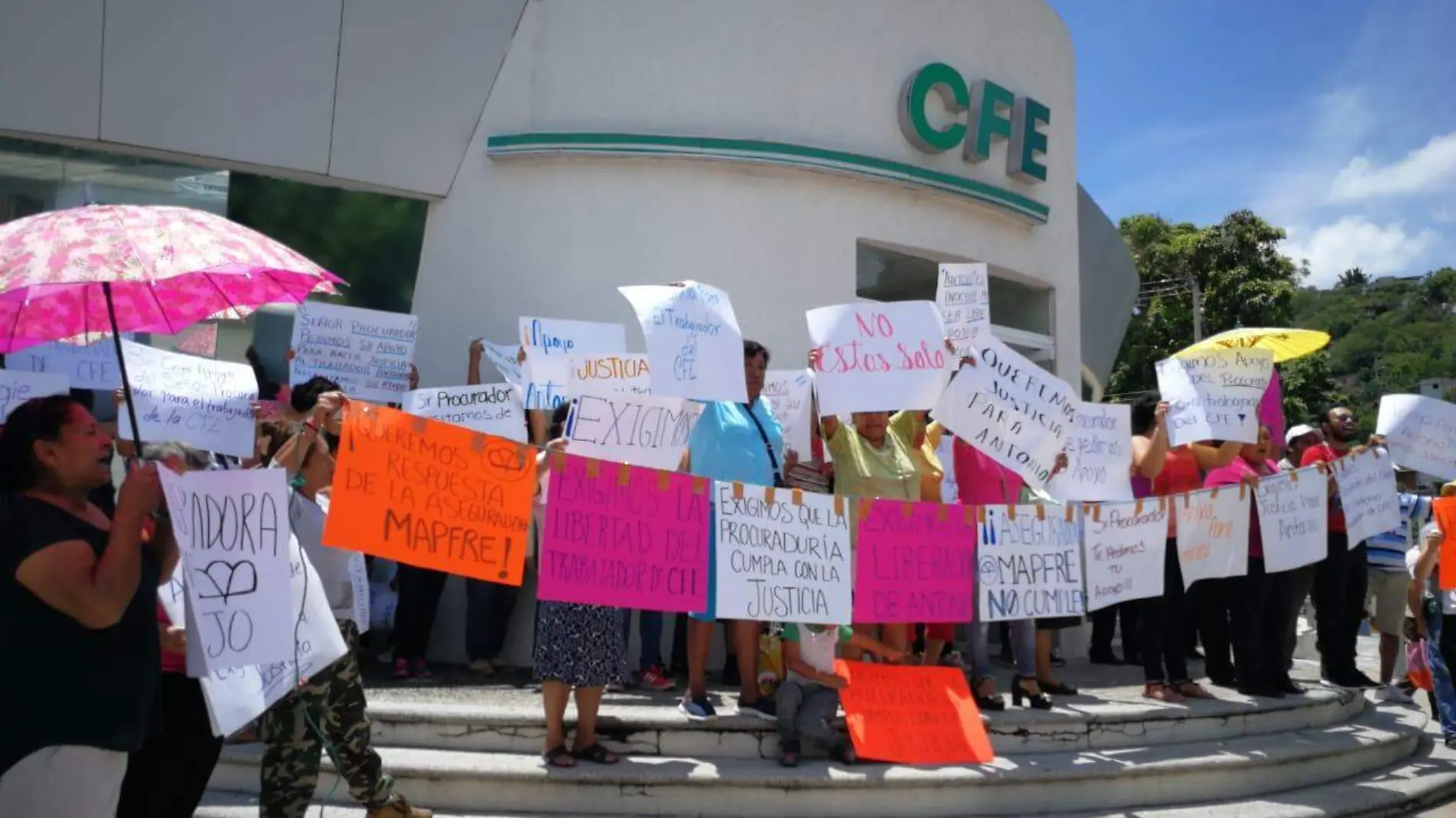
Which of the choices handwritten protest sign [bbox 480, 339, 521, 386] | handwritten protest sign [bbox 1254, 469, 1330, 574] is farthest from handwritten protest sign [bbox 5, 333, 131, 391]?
handwritten protest sign [bbox 1254, 469, 1330, 574]

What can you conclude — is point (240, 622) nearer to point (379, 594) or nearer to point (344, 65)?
point (379, 594)

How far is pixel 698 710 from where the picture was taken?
238 inches

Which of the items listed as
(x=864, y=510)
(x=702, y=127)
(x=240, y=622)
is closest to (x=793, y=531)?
(x=864, y=510)

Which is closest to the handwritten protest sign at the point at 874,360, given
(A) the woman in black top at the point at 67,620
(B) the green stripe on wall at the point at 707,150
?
(B) the green stripe on wall at the point at 707,150

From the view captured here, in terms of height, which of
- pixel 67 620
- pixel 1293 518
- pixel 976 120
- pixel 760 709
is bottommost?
pixel 760 709

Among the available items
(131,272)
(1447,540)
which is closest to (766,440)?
(131,272)

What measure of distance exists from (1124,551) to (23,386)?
6333 millimetres

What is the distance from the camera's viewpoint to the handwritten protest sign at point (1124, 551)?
263 inches

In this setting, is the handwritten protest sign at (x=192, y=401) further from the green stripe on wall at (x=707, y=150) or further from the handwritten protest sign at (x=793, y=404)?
the green stripe on wall at (x=707, y=150)

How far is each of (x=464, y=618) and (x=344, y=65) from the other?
429cm

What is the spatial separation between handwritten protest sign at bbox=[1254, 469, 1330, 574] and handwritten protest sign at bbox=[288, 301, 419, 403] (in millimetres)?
5833

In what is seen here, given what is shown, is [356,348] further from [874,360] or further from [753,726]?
[753,726]

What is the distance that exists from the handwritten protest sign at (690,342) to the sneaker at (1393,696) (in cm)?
678

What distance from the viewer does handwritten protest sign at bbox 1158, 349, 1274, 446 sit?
23.2ft
